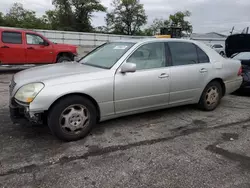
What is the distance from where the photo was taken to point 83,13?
49781mm

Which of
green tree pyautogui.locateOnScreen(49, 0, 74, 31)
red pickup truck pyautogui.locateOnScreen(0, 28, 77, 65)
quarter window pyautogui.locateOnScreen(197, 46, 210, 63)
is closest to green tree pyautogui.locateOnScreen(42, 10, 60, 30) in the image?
green tree pyautogui.locateOnScreen(49, 0, 74, 31)

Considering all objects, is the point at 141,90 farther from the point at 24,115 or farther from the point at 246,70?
the point at 246,70

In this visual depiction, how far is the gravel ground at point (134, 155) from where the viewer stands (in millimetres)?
2434

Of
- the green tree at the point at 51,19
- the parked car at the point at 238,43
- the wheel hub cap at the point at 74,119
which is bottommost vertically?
the wheel hub cap at the point at 74,119

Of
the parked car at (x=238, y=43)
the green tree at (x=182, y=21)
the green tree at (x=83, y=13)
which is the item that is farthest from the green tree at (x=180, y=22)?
the parked car at (x=238, y=43)

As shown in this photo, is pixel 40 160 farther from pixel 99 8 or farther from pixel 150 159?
pixel 99 8

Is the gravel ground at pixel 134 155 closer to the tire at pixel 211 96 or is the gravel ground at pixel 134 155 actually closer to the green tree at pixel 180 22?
the tire at pixel 211 96

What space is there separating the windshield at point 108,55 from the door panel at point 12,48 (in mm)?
5821

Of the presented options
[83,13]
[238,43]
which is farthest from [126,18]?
[238,43]

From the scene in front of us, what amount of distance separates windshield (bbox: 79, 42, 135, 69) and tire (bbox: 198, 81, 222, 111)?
1.91 m

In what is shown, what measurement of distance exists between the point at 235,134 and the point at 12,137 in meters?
3.51

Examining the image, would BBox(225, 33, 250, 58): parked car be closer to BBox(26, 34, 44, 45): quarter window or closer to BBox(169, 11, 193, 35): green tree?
BBox(26, 34, 44, 45): quarter window

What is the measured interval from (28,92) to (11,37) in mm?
7029

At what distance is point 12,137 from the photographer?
3.38 m
